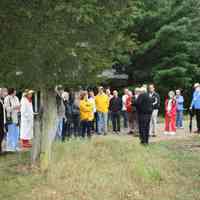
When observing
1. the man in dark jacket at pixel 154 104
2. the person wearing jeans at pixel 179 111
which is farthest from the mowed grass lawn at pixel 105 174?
the person wearing jeans at pixel 179 111

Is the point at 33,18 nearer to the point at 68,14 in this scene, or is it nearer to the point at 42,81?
the point at 68,14

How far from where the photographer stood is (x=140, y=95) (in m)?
15.1

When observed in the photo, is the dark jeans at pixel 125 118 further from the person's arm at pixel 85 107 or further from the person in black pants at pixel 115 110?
the person's arm at pixel 85 107

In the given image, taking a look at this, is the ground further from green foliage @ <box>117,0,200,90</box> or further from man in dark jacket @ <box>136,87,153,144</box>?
green foliage @ <box>117,0,200,90</box>

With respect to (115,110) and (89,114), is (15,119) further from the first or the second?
(115,110)

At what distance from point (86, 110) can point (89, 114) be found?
0.17 meters

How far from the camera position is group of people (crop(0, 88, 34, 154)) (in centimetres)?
1437

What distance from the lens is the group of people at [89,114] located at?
14.5m

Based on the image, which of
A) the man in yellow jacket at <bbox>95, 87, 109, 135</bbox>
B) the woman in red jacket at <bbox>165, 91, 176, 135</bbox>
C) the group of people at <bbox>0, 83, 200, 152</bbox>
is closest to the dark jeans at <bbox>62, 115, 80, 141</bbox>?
the group of people at <bbox>0, 83, 200, 152</bbox>

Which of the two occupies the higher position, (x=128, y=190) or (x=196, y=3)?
(x=196, y=3)

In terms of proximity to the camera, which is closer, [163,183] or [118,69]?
[163,183]

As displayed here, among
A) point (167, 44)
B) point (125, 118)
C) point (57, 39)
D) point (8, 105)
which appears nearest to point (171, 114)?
point (125, 118)

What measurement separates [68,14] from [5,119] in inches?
238

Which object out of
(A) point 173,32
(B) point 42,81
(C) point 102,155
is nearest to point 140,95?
(C) point 102,155
